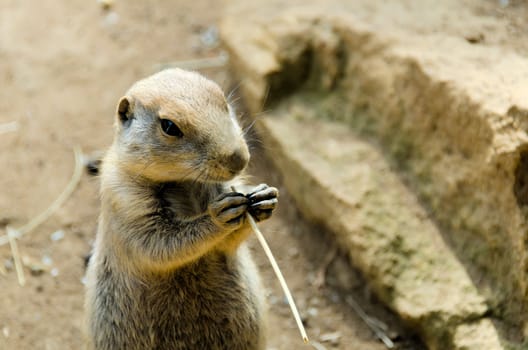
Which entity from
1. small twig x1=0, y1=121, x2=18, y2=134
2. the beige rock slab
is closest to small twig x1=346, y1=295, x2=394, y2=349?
the beige rock slab

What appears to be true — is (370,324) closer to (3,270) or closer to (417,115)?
(417,115)

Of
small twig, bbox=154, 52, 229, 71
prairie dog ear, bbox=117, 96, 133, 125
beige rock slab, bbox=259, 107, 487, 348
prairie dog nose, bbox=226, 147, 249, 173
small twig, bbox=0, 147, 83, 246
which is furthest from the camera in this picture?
small twig, bbox=154, 52, 229, 71

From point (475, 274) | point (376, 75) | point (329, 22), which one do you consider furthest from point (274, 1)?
point (475, 274)

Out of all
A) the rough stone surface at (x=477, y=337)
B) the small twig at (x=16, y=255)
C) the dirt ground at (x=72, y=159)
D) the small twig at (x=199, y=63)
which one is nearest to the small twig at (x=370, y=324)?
the dirt ground at (x=72, y=159)

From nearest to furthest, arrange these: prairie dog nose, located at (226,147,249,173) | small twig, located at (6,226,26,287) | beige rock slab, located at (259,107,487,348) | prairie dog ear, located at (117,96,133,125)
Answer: prairie dog nose, located at (226,147,249,173)
prairie dog ear, located at (117,96,133,125)
beige rock slab, located at (259,107,487,348)
small twig, located at (6,226,26,287)

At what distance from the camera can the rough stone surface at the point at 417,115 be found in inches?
171

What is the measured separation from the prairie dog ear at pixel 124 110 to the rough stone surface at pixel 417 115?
1982 mm

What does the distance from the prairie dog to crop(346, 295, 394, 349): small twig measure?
1.19m

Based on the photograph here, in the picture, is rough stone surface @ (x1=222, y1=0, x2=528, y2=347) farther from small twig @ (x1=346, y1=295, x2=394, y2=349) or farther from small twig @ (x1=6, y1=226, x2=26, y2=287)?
small twig @ (x1=6, y1=226, x2=26, y2=287)

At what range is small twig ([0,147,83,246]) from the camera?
5656 millimetres

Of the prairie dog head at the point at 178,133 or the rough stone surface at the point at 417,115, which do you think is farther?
the rough stone surface at the point at 417,115

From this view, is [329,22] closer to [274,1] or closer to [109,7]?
[274,1]

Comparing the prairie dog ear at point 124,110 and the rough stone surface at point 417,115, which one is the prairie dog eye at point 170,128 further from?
the rough stone surface at point 417,115

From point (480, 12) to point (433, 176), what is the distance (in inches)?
59.9
